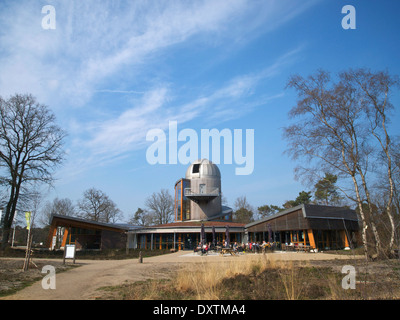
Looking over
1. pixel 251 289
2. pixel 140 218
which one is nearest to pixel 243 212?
pixel 140 218

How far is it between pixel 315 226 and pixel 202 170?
21.1m

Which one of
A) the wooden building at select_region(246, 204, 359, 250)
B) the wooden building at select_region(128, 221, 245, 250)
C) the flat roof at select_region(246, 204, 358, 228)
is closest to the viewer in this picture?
the flat roof at select_region(246, 204, 358, 228)

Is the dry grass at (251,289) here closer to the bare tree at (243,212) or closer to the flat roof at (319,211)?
the flat roof at (319,211)

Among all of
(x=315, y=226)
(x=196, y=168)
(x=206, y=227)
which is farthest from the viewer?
(x=196, y=168)

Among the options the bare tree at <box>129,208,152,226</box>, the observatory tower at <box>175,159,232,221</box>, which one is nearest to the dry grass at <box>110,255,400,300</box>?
the observatory tower at <box>175,159,232,221</box>

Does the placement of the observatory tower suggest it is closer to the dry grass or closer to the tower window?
the tower window

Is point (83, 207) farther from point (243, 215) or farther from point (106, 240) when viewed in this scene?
point (243, 215)

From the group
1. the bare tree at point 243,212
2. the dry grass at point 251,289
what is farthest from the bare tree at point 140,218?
the dry grass at point 251,289

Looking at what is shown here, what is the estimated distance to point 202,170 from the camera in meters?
44.8

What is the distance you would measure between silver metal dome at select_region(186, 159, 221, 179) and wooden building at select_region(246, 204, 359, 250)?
1427cm

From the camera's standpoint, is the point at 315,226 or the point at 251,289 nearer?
the point at 251,289

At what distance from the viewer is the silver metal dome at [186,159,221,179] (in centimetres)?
4456

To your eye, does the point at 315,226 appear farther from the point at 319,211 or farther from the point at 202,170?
the point at 202,170
